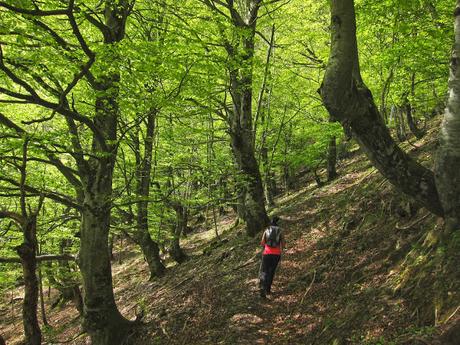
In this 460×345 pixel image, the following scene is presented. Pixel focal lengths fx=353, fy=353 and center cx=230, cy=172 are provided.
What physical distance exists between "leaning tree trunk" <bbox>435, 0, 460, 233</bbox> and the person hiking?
169 inches

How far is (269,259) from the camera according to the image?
881 centimetres

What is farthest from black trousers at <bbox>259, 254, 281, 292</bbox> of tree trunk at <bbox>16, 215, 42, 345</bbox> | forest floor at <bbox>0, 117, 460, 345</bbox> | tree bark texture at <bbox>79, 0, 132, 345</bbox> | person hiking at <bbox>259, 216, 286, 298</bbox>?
tree trunk at <bbox>16, 215, 42, 345</bbox>

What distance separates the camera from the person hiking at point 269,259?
8750 mm

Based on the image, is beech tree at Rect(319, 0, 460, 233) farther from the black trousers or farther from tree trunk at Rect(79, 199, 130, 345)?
tree trunk at Rect(79, 199, 130, 345)

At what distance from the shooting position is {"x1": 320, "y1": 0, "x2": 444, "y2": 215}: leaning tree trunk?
5020 mm

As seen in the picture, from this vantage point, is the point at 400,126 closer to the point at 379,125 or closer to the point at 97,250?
the point at 379,125

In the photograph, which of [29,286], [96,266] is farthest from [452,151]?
[96,266]

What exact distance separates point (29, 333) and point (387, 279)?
6235 mm

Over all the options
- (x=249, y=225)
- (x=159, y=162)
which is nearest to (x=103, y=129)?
(x=159, y=162)

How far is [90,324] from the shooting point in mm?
9055

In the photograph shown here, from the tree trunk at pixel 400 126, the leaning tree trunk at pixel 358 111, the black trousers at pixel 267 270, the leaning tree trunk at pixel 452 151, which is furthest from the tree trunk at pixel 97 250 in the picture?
the tree trunk at pixel 400 126

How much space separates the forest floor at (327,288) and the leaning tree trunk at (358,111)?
97cm

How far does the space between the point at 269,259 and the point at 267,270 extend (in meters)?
0.27

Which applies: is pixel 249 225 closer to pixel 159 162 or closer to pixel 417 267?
pixel 159 162
